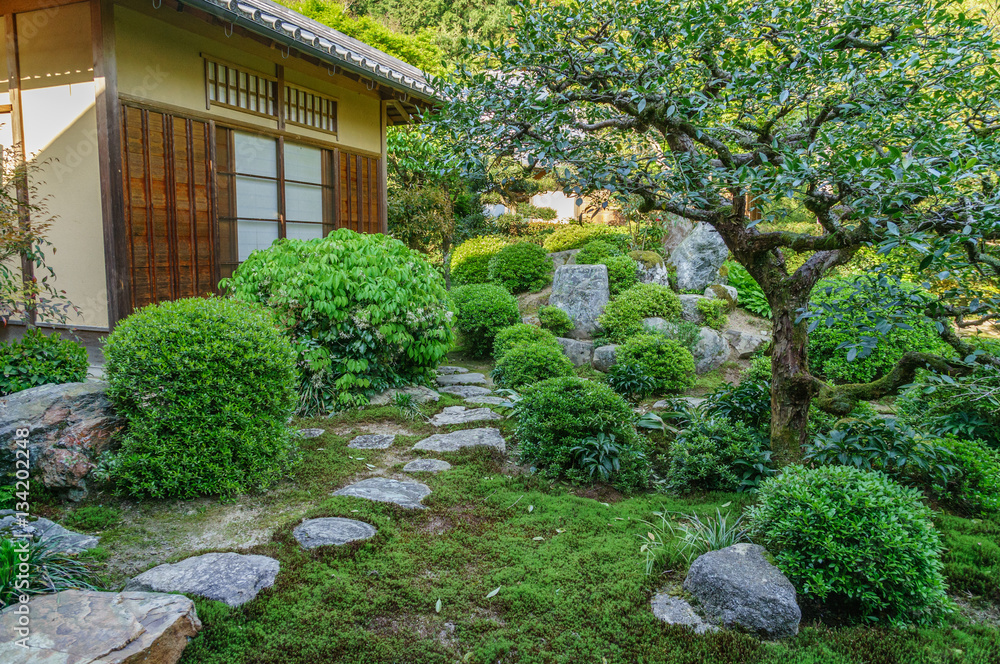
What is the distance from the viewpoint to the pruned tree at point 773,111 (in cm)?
286

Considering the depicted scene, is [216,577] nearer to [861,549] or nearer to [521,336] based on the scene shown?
[861,549]

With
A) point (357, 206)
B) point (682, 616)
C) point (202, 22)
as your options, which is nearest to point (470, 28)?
point (357, 206)

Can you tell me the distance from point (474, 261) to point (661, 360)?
5566 mm

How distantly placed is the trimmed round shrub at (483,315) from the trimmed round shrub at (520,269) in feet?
5.83

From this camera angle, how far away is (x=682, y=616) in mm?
2424

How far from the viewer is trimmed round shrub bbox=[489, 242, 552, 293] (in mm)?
10242

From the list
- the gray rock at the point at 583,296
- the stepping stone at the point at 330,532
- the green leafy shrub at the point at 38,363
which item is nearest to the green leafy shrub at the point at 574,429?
the stepping stone at the point at 330,532

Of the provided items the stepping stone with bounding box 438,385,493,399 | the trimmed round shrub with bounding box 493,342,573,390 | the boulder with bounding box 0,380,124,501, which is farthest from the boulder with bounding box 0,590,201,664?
the stepping stone with bounding box 438,385,493,399

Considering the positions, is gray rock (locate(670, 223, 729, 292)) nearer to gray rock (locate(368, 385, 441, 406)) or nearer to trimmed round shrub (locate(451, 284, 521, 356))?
trimmed round shrub (locate(451, 284, 521, 356))

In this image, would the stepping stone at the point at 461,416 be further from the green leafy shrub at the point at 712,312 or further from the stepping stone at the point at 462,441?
Answer: the green leafy shrub at the point at 712,312

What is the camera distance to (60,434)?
3.20 metres

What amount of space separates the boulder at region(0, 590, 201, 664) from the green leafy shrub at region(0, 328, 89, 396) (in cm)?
261

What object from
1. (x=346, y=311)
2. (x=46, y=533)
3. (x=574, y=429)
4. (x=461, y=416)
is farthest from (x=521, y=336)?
(x=46, y=533)

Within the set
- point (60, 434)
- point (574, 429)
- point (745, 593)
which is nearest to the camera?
point (745, 593)
